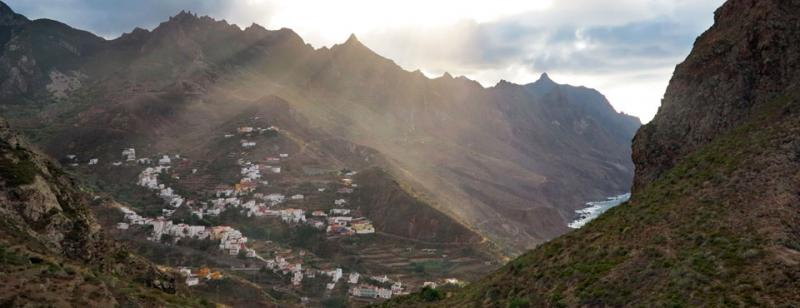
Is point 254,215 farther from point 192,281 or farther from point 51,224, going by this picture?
point 51,224

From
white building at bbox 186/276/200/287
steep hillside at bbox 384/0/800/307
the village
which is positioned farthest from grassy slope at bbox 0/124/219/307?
the village

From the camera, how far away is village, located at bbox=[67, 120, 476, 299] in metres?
74.0

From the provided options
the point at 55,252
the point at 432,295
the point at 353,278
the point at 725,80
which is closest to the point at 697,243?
the point at 725,80

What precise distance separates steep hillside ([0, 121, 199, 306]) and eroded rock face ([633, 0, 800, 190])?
28.7 m

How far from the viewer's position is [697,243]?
20.0 meters

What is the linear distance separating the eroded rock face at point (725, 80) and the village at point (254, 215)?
4192 centimetres

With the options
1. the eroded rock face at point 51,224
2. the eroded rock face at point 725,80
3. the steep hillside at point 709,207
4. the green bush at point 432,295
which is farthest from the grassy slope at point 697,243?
the eroded rock face at point 51,224

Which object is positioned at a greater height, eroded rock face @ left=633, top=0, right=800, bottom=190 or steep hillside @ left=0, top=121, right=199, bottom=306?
eroded rock face @ left=633, top=0, right=800, bottom=190

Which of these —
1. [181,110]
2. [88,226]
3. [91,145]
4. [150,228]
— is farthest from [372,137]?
[88,226]

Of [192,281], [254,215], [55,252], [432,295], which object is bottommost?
[192,281]

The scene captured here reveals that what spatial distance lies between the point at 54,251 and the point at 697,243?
28718 millimetres

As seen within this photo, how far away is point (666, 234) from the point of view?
71.3 feet

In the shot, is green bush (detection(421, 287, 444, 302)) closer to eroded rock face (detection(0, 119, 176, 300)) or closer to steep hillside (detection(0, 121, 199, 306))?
steep hillside (detection(0, 121, 199, 306))

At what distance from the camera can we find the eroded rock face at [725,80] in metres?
28.7
